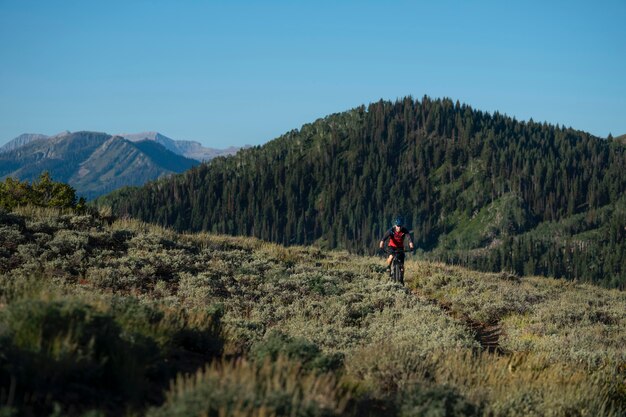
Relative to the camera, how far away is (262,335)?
11406mm

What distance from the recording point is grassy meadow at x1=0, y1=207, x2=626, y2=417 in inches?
229

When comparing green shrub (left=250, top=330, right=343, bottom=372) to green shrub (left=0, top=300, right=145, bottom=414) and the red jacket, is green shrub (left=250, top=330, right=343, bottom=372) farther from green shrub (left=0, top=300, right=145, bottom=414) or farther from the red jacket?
the red jacket

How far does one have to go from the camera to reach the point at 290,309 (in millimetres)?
14977

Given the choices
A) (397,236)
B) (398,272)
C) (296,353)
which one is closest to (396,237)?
(397,236)

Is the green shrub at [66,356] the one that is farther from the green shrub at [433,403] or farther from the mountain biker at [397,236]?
the mountain biker at [397,236]

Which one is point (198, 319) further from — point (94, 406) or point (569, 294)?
point (569, 294)

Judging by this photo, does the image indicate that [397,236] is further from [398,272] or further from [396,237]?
[398,272]

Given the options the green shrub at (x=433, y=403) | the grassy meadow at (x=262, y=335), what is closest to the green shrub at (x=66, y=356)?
the grassy meadow at (x=262, y=335)

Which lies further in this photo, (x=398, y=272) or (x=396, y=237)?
(x=398, y=272)

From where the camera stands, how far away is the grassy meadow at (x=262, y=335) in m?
5.80

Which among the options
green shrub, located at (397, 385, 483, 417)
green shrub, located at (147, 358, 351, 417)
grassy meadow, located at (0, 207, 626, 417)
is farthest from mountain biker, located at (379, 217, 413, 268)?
green shrub, located at (147, 358, 351, 417)

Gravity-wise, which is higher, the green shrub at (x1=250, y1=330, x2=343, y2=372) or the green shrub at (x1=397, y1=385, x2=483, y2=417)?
the green shrub at (x1=250, y1=330, x2=343, y2=372)

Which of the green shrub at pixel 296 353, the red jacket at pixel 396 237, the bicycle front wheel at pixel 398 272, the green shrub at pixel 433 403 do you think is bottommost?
the green shrub at pixel 433 403

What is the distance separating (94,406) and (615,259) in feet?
631
